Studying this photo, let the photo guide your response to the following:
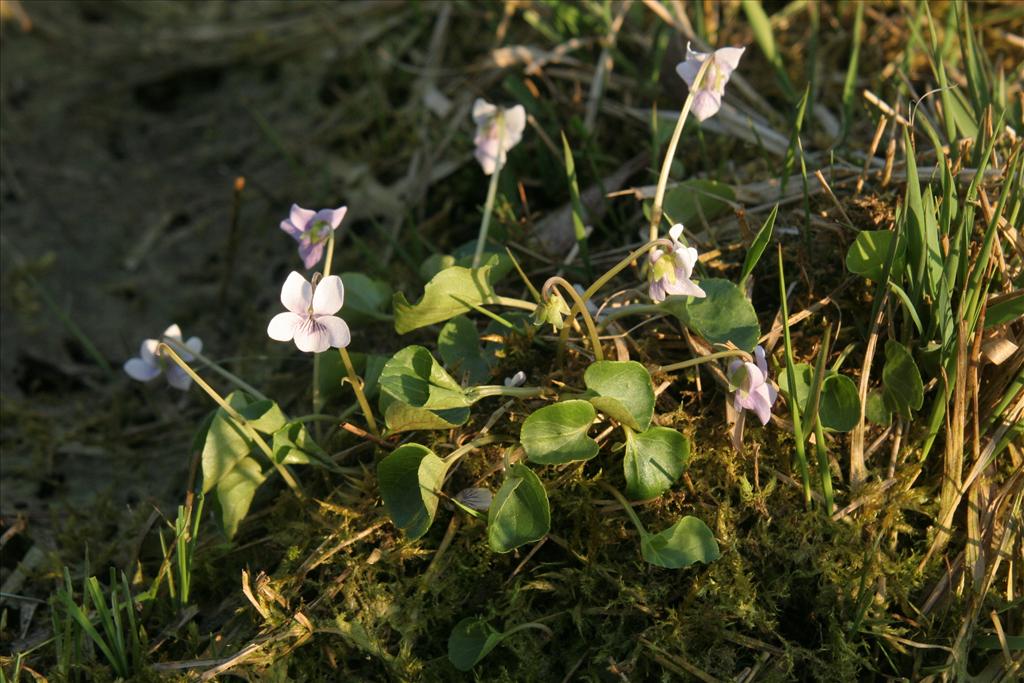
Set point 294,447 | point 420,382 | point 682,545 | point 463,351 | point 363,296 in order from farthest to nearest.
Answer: point 363,296
point 463,351
point 294,447
point 420,382
point 682,545

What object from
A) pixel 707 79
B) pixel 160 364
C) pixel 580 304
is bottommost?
pixel 160 364

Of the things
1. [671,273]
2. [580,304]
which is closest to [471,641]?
[580,304]

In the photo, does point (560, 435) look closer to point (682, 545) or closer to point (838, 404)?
point (682, 545)

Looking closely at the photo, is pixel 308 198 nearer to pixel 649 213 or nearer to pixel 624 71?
pixel 624 71

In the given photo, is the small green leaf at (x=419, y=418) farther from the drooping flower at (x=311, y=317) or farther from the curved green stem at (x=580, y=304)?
the curved green stem at (x=580, y=304)

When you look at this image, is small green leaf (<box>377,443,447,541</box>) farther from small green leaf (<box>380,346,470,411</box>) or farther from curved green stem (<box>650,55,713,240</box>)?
curved green stem (<box>650,55,713,240</box>)

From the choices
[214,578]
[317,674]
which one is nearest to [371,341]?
[214,578]

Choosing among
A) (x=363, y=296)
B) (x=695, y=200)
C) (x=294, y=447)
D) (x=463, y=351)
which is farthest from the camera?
(x=363, y=296)
